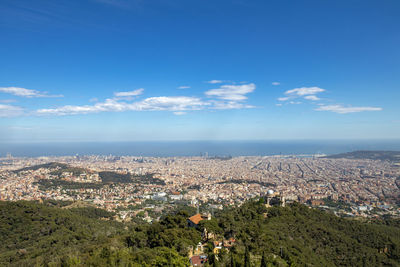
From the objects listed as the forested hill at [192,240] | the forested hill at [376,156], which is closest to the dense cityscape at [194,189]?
the forested hill at [192,240]

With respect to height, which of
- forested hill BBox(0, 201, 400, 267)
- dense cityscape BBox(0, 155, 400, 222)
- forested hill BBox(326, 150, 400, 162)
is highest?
forested hill BBox(326, 150, 400, 162)

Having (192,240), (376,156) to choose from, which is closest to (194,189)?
(192,240)

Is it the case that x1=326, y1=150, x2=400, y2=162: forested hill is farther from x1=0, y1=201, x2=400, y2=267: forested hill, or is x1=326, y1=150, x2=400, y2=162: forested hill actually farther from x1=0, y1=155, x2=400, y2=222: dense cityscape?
x1=0, y1=201, x2=400, y2=267: forested hill

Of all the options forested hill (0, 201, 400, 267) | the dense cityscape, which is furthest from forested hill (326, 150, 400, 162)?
forested hill (0, 201, 400, 267)

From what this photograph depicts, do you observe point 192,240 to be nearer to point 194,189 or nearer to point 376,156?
point 194,189

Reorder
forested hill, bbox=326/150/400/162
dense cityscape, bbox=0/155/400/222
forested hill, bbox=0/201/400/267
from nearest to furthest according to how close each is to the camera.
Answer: forested hill, bbox=0/201/400/267, dense cityscape, bbox=0/155/400/222, forested hill, bbox=326/150/400/162

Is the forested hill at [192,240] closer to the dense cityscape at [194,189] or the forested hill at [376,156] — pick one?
the dense cityscape at [194,189]

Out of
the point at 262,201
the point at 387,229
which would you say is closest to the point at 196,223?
the point at 262,201

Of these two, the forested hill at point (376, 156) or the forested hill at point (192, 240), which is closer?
the forested hill at point (192, 240)

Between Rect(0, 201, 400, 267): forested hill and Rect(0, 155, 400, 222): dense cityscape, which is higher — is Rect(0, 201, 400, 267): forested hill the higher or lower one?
the higher one
